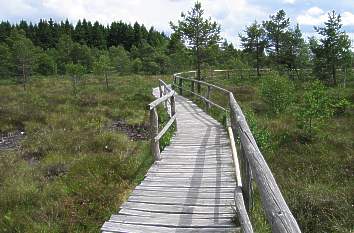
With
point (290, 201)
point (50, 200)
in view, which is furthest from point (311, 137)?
point (50, 200)

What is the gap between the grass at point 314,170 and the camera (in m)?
6.72

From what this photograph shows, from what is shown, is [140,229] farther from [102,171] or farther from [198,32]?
[198,32]

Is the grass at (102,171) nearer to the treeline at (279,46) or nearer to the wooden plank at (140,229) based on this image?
the wooden plank at (140,229)

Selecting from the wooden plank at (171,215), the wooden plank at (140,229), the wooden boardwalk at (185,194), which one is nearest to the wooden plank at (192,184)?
the wooden boardwalk at (185,194)

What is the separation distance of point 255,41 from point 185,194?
118 ft

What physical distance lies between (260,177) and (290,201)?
470cm

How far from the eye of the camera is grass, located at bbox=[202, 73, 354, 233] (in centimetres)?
672

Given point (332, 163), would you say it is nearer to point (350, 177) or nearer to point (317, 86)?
point (350, 177)

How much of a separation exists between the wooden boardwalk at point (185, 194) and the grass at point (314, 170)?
0.61 metres

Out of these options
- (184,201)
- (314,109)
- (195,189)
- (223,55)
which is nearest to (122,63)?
(223,55)

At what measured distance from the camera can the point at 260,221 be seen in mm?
5223

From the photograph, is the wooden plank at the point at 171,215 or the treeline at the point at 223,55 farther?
the treeline at the point at 223,55

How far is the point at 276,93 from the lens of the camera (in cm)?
1844

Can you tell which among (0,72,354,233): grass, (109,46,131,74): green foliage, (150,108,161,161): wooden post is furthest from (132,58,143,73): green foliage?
(150,108,161,161): wooden post
